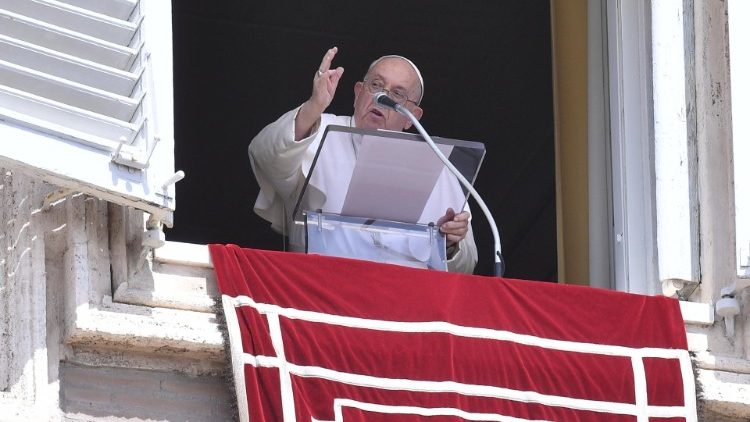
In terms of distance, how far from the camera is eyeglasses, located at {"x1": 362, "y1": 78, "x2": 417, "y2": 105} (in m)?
7.88

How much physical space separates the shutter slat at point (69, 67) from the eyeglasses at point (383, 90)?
4.93ft

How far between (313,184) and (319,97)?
0.34 meters

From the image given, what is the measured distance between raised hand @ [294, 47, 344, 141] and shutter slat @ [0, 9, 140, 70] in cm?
71

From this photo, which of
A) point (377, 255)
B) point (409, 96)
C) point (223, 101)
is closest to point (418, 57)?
point (223, 101)

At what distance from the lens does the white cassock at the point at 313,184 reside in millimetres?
7238

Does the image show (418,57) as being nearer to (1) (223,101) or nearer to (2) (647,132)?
(1) (223,101)

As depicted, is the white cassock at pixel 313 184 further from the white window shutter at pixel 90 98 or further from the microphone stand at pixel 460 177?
the white window shutter at pixel 90 98

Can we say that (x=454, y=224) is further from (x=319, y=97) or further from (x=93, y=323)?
(x=93, y=323)

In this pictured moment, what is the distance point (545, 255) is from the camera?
927 centimetres

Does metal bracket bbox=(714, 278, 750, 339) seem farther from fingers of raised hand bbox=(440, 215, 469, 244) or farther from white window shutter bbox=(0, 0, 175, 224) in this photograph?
white window shutter bbox=(0, 0, 175, 224)

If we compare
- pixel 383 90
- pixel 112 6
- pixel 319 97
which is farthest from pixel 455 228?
pixel 112 6

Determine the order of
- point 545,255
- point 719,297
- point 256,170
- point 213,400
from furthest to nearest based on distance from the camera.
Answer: point 545,255, point 256,170, point 719,297, point 213,400

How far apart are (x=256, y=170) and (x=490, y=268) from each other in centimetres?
209

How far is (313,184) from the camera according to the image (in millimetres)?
7402
